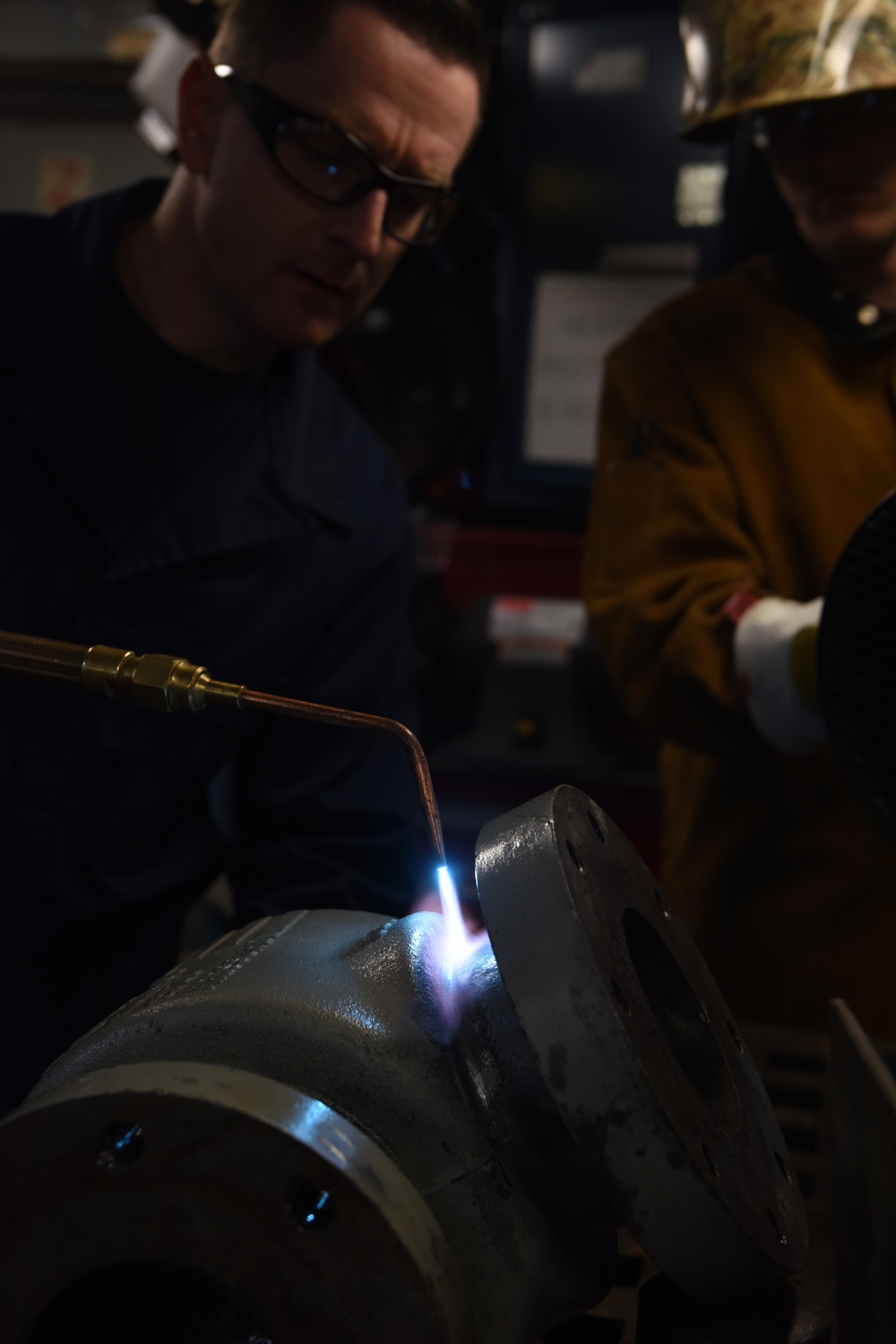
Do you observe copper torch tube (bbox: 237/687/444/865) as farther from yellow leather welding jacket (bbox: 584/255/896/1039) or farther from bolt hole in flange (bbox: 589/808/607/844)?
yellow leather welding jacket (bbox: 584/255/896/1039)

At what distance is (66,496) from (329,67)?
489 mm

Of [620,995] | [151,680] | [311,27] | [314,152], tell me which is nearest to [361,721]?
[151,680]

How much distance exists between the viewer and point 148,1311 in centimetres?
52

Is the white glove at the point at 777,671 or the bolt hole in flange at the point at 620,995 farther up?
the bolt hole in flange at the point at 620,995

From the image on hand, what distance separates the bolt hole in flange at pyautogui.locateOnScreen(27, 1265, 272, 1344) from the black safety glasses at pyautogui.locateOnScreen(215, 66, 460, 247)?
92 cm

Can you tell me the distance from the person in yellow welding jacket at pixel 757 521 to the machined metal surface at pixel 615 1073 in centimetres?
66

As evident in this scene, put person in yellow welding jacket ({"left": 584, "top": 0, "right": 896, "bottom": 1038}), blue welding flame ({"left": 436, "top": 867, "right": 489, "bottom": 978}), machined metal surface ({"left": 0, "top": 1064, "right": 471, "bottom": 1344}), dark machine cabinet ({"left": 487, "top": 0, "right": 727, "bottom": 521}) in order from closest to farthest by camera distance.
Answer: machined metal surface ({"left": 0, "top": 1064, "right": 471, "bottom": 1344}) → blue welding flame ({"left": 436, "top": 867, "right": 489, "bottom": 978}) → person in yellow welding jacket ({"left": 584, "top": 0, "right": 896, "bottom": 1038}) → dark machine cabinet ({"left": 487, "top": 0, "right": 727, "bottom": 521})

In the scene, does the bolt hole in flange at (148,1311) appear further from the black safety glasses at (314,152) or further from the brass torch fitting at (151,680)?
the black safety glasses at (314,152)

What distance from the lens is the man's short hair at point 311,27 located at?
1052 millimetres

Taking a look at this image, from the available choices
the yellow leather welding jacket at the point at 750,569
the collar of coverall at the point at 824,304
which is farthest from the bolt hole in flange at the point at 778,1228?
the collar of coverall at the point at 824,304

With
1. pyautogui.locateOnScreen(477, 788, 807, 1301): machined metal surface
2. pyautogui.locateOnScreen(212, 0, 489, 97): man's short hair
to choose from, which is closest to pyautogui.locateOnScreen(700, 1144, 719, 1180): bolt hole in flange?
A: pyautogui.locateOnScreen(477, 788, 807, 1301): machined metal surface

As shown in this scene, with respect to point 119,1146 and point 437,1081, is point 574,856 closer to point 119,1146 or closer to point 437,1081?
point 437,1081

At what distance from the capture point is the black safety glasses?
1.04 metres

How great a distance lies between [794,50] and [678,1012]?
94cm
